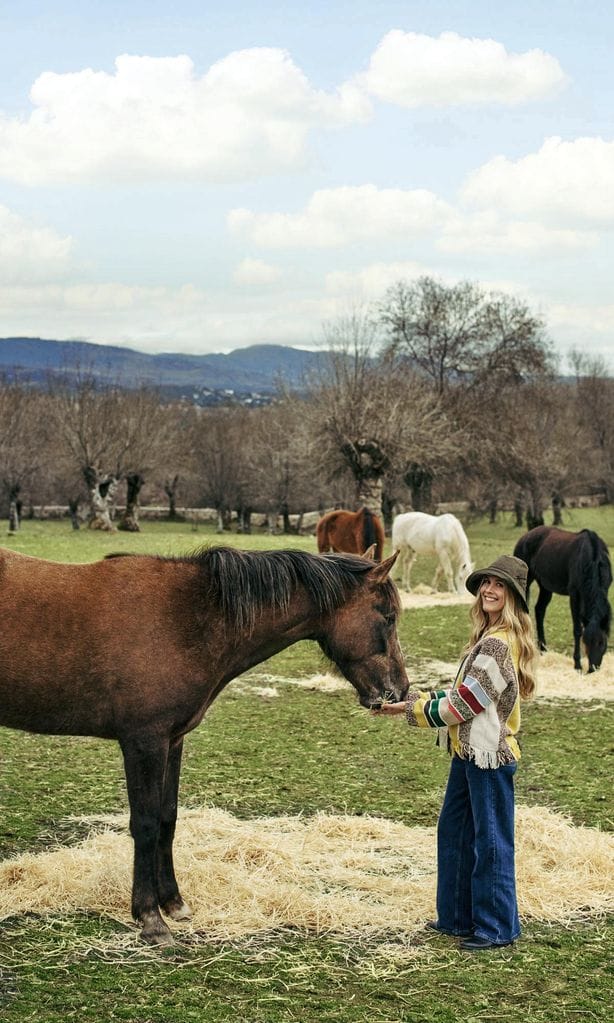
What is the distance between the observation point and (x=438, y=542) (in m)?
20.2

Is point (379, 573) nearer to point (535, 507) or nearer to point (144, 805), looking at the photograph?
point (144, 805)

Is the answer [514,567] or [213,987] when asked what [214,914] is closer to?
[213,987]

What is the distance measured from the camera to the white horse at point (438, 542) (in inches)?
787

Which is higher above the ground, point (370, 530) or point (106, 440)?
point (106, 440)

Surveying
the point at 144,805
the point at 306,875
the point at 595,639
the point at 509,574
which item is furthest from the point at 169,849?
the point at 595,639

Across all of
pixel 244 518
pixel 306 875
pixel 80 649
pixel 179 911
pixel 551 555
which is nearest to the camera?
pixel 80 649

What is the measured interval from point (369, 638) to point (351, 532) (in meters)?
14.4

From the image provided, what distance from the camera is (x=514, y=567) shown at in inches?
194

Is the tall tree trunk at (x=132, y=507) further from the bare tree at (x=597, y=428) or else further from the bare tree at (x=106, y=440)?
the bare tree at (x=597, y=428)

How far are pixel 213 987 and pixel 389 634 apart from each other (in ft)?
6.12

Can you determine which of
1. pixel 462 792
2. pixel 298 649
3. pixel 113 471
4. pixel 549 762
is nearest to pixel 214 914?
pixel 462 792

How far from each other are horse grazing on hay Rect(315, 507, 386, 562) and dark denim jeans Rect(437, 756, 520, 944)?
1320 cm

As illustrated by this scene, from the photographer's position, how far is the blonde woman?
4629 mm

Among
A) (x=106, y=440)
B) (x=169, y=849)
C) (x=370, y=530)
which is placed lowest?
(x=169, y=849)
